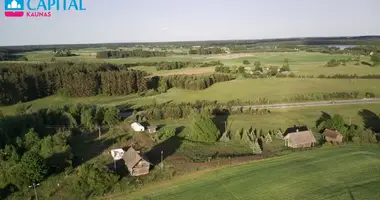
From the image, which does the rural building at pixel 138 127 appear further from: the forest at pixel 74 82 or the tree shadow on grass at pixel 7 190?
the forest at pixel 74 82

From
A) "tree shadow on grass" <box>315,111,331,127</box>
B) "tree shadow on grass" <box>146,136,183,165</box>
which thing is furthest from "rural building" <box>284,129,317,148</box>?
"tree shadow on grass" <box>146,136,183,165</box>

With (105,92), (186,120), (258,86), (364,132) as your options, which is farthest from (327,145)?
(105,92)

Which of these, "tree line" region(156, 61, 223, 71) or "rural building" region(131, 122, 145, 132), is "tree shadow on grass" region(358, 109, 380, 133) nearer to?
"rural building" region(131, 122, 145, 132)

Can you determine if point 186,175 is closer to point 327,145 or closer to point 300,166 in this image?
point 300,166

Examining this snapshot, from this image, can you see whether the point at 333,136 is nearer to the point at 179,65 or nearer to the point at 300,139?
the point at 300,139

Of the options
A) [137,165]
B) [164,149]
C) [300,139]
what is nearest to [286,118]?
[300,139]

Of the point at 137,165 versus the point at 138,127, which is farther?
the point at 138,127
